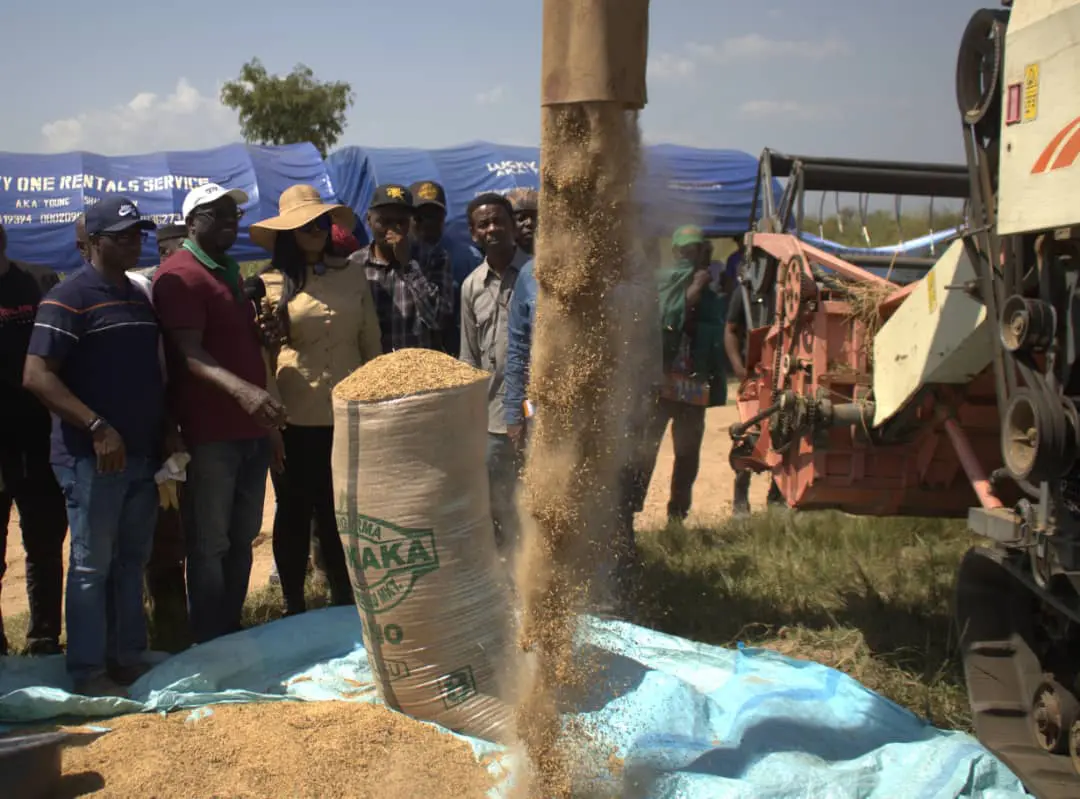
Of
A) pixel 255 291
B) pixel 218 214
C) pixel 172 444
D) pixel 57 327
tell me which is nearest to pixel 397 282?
pixel 255 291

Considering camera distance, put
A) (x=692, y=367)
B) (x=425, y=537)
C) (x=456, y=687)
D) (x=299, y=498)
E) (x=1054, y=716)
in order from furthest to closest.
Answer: (x=692, y=367) → (x=299, y=498) → (x=456, y=687) → (x=425, y=537) → (x=1054, y=716)

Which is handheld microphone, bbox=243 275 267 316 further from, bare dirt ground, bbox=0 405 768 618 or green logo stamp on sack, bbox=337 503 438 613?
bare dirt ground, bbox=0 405 768 618

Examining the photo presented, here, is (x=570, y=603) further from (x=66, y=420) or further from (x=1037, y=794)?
(x=66, y=420)

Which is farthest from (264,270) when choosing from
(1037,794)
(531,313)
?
(1037,794)

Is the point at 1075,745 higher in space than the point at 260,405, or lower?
lower

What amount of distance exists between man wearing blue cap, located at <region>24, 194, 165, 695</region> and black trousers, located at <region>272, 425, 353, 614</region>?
2.28ft

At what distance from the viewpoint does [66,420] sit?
11.0 feet

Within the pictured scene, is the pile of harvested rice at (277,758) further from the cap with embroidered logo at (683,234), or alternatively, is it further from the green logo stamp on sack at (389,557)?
the cap with embroidered logo at (683,234)

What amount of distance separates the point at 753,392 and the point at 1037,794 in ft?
7.58

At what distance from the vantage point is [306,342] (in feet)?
13.3

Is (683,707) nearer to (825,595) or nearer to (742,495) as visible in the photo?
(825,595)

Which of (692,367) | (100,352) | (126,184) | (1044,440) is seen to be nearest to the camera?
(1044,440)

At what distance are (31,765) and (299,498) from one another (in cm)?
169

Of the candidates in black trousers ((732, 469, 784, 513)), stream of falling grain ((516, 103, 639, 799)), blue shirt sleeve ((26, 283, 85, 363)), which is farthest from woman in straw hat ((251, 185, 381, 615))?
black trousers ((732, 469, 784, 513))
